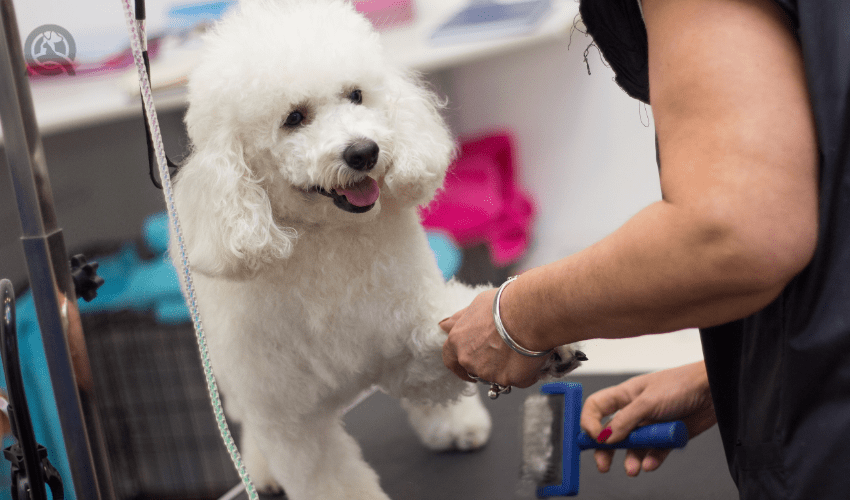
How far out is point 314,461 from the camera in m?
0.70

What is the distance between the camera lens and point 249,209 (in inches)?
23.8

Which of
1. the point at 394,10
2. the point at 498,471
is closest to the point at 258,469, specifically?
the point at 498,471

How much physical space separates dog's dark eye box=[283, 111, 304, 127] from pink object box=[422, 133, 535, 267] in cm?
A: 102

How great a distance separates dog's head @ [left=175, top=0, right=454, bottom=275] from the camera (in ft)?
1.96

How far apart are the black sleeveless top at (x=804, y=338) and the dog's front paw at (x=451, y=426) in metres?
0.39

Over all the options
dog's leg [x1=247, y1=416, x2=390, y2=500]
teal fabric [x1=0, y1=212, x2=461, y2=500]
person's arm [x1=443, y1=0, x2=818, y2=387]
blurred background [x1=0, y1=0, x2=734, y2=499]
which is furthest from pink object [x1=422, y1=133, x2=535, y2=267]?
person's arm [x1=443, y1=0, x2=818, y2=387]

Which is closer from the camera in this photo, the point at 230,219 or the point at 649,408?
the point at 230,219

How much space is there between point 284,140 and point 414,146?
0.13 m

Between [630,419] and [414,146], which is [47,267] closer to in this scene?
[414,146]

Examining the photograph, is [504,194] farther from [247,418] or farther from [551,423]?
[247,418]

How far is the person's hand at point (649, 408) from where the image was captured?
73 cm

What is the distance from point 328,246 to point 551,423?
0.44 meters

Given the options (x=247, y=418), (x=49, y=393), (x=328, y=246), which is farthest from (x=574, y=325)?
(x=49, y=393)

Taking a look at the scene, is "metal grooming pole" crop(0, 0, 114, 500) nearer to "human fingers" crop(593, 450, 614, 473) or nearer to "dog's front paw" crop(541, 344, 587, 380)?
"dog's front paw" crop(541, 344, 587, 380)
